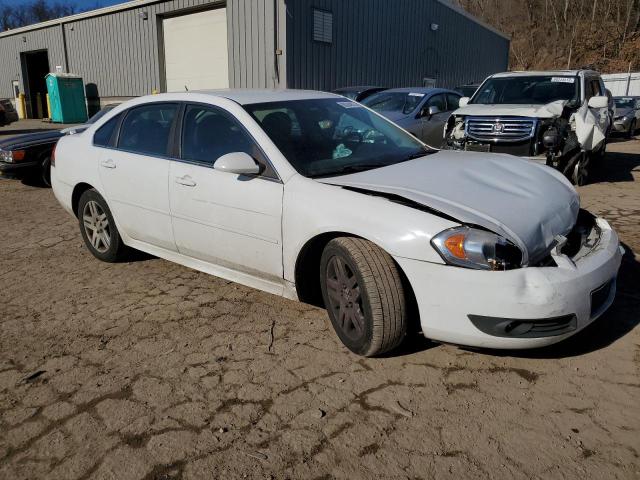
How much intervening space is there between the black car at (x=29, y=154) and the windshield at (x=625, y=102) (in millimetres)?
16872

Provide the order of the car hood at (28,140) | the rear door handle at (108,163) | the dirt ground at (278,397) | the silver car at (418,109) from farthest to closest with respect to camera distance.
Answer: the silver car at (418,109)
the car hood at (28,140)
the rear door handle at (108,163)
the dirt ground at (278,397)

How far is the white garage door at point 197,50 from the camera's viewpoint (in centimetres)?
1630

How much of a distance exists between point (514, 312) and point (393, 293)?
1.99 ft

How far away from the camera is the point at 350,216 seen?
2.93 meters

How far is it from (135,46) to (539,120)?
654 inches

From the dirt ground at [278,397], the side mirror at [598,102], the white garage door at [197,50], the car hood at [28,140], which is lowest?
the dirt ground at [278,397]

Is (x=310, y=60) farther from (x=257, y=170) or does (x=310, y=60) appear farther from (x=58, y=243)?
(x=257, y=170)

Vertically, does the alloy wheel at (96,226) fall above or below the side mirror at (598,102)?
below

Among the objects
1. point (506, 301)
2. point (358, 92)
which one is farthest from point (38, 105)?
point (506, 301)

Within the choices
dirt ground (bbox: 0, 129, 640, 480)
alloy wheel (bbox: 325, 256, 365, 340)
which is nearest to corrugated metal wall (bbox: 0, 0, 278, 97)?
dirt ground (bbox: 0, 129, 640, 480)

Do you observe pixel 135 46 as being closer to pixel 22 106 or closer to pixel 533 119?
pixel 22 106

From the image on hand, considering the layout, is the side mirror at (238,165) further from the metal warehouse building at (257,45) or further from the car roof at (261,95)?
the metal warehouse building at (257,45)

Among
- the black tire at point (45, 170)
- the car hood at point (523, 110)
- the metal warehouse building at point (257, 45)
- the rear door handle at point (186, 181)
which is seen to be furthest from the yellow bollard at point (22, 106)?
the rear door handle at point (186, 181)

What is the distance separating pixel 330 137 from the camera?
373 centimetres
